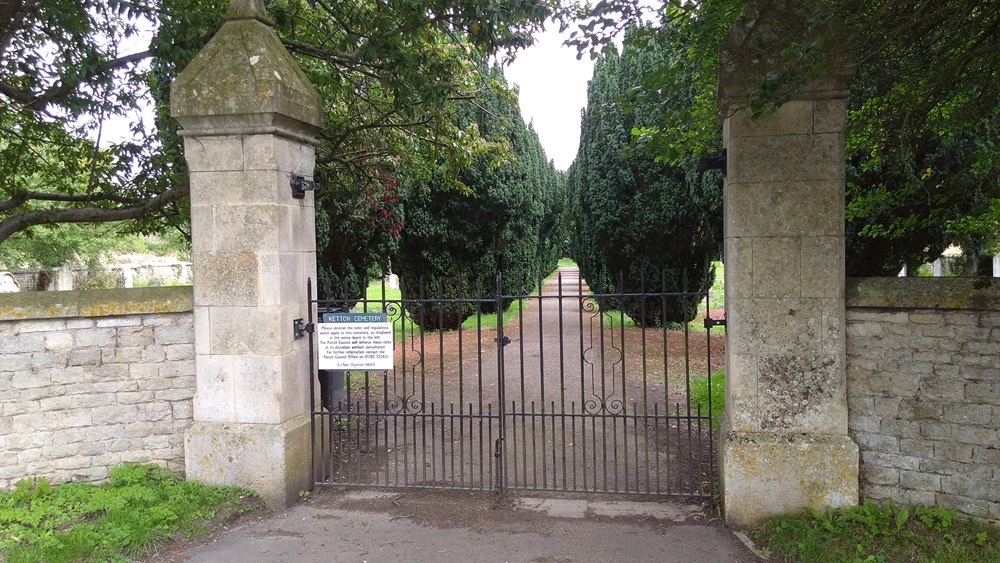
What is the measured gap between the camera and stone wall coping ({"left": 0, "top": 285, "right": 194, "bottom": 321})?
4.54 meters

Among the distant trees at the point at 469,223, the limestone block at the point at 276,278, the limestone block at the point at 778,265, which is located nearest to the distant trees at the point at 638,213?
the distant trees at the point at 469,223

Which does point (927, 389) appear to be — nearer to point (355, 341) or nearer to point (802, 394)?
point (802, 394)

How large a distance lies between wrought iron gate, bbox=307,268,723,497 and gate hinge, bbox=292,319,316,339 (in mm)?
102

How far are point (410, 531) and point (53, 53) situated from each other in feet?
21.2

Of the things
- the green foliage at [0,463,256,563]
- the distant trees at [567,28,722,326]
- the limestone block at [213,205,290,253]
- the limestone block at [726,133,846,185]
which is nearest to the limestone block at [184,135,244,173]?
the limestone block at [213,205,290,253]

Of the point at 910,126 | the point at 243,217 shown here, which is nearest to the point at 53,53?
the point at 243,217

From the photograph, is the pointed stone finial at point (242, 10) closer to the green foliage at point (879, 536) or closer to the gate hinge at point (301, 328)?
the gate hinge at point (301, 328)

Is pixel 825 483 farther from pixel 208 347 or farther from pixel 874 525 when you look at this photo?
pixel 208 347

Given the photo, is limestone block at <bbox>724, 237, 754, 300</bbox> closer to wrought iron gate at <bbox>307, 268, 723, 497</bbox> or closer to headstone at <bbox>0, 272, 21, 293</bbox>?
wrought iron gate at <bbox>307, 268, 723, 497</bbox>

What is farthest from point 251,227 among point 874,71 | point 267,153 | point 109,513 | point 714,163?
point 874,71

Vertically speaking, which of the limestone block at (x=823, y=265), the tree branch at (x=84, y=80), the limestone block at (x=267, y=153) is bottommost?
the limestone block at (x=823, y=265)

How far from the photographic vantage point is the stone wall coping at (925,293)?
12.5 ft

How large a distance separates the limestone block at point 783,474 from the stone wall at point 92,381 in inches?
161

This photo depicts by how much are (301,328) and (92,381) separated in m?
1.62
